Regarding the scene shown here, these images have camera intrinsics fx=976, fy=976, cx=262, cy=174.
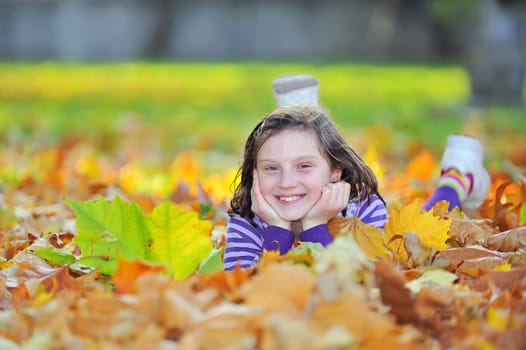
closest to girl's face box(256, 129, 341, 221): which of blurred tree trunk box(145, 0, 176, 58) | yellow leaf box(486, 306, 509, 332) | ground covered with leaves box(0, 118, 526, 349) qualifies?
ground covered with leaves box(0, 118, 526, 349)

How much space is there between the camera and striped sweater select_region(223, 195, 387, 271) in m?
2.84

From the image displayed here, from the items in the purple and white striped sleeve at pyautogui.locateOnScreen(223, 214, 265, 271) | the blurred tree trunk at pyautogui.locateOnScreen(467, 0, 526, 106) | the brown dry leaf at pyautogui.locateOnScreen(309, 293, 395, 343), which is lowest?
the blurred tree trunk at pyautogui.locateOnScreen(467, 0, 526, 106)

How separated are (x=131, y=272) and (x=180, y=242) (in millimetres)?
347

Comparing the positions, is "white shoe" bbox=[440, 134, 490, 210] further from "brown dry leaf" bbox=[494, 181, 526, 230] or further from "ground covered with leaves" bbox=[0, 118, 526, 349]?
"ground covered with leaves" bbox=[0, 118, 526, 349]

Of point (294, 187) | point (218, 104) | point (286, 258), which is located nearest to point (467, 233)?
point (294, 187)

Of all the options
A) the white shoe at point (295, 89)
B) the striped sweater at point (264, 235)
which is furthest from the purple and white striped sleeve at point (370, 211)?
the white shoe at point (295, 89)

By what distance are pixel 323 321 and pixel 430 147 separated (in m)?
5.19

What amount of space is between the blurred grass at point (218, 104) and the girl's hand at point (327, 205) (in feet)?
12.2

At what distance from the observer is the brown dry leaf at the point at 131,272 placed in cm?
→ 211

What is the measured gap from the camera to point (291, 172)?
9.53 feet

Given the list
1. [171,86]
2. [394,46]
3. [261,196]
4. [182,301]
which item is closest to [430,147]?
[261,196]

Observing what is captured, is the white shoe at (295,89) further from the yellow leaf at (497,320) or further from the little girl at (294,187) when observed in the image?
the yellow leaf at (497,320)

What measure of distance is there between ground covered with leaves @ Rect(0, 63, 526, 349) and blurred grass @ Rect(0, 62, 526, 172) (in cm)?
380

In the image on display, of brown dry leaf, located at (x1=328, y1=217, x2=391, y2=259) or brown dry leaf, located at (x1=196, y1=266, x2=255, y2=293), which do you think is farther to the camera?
brown dry leaf, located at (x1=328, y1=217, x2=391, y2=259)
